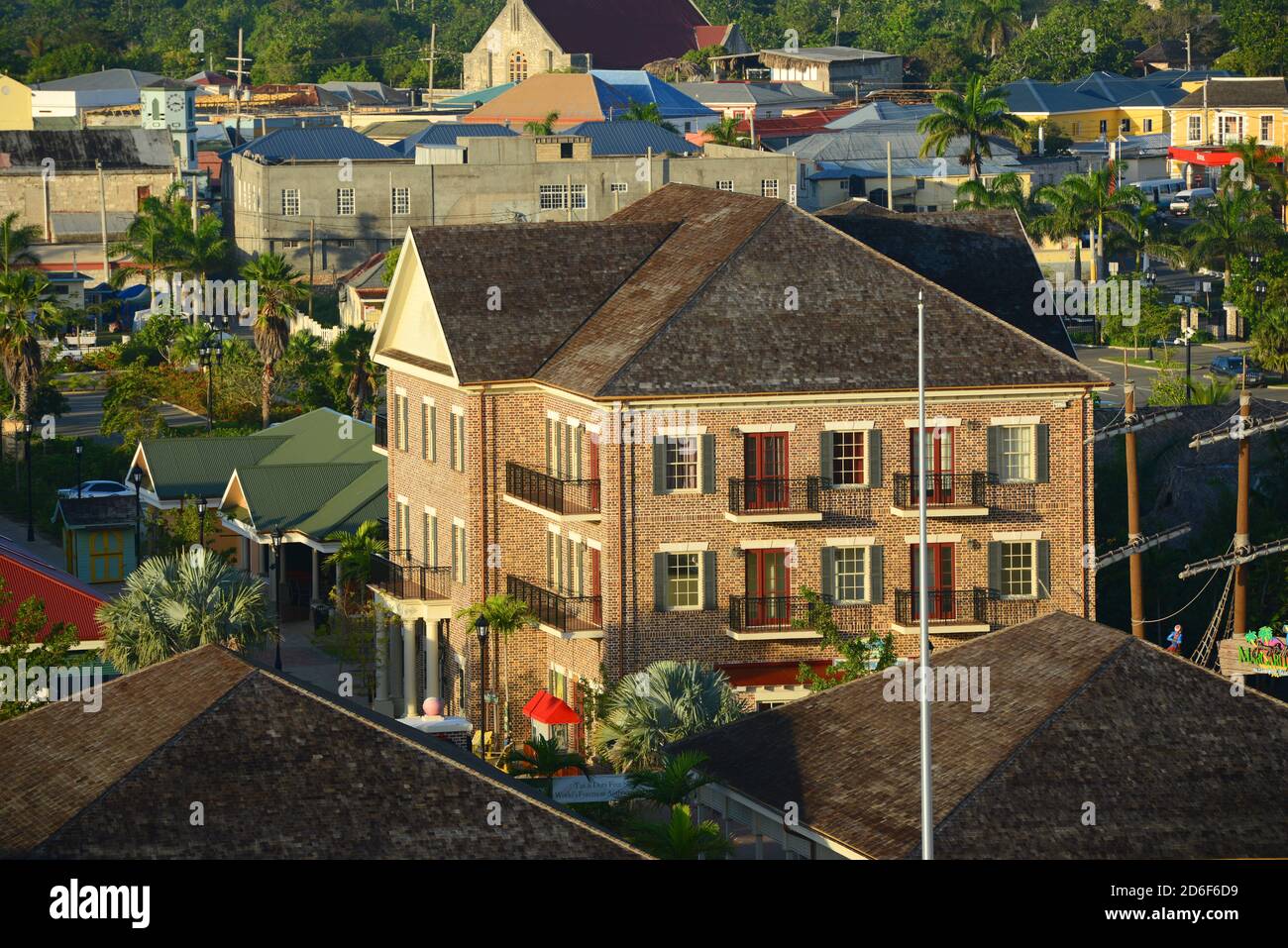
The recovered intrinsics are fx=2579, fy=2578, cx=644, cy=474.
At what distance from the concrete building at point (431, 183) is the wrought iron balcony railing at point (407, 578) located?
7259 cm

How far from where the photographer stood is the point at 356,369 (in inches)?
3447

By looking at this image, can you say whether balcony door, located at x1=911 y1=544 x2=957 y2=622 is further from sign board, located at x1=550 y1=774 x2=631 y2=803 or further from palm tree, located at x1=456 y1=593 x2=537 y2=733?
sign board, located at x1=550 y1=774 x2=631 y2=803

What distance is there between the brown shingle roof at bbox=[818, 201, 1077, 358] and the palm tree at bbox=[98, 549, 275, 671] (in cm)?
1611

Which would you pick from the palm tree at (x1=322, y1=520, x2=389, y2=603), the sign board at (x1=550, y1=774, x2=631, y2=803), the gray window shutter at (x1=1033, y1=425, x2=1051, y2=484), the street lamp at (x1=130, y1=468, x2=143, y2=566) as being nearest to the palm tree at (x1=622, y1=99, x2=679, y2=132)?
the street lamp at (x1=130, y1=468, x2=143, y2=566)

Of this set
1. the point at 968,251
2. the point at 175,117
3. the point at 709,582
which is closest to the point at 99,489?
the point at 968,251

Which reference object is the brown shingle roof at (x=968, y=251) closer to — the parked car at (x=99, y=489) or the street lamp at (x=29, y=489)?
the parked car at (x=99, y=489)

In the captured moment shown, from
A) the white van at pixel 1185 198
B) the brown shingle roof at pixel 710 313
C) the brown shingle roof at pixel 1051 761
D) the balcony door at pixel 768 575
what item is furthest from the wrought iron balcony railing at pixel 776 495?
the white van at pixel 1185 198

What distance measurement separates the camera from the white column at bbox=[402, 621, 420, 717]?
59781 millimetres

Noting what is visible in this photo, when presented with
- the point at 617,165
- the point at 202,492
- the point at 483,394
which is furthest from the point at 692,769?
the point at 617,165

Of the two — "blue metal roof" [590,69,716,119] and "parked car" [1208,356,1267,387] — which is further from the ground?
"blue metal roof" [590,69,716,119]

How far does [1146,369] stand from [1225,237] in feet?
81.4

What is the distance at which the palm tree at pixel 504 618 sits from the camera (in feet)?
182

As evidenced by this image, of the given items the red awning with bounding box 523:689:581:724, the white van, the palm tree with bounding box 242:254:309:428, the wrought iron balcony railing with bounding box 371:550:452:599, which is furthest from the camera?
the white van
